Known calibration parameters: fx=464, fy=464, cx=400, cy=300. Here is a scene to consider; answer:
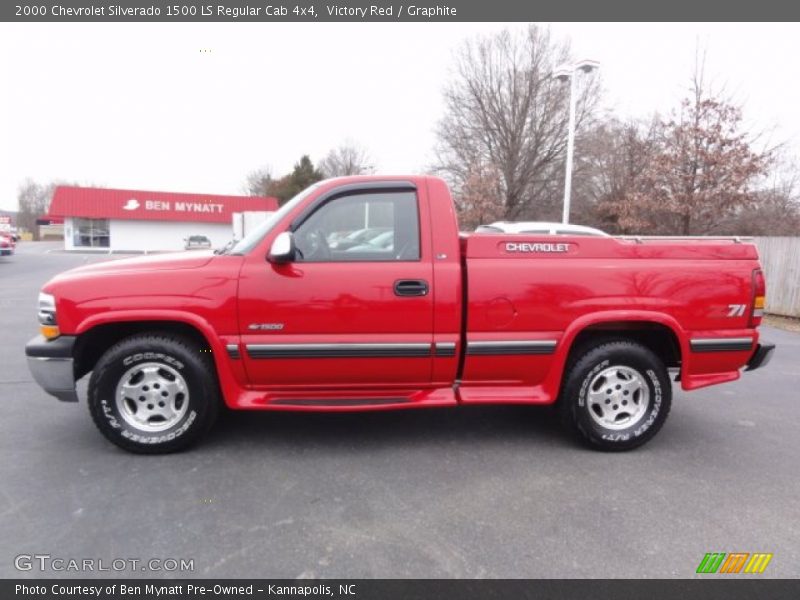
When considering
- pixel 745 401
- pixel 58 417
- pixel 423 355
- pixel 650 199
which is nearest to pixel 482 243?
pixel 423 355

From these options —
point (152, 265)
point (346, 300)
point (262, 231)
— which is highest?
point (262, 231)

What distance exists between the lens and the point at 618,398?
11.8ft

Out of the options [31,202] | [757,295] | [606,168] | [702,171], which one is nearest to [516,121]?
[606,168]

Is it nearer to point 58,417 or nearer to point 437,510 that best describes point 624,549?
point 437,510

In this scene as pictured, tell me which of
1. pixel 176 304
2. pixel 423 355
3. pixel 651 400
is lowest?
pixel 651 400

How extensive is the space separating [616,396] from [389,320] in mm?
1862

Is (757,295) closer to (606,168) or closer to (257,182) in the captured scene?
(606,168)

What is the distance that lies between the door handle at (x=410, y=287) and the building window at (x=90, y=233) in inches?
1633

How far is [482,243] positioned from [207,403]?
232 centimetres

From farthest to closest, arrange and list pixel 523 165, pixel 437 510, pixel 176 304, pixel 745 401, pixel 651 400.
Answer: pixel 523 165 → pixel 745 401 → pixel 651 400 → pixel 176 304 → pixel 437 510

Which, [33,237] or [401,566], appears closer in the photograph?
[401,566]

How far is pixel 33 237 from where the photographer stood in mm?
63031
